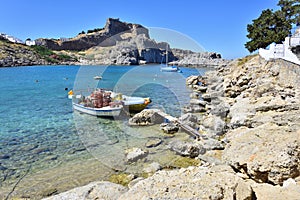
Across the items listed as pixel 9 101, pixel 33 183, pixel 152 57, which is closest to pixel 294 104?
pixel 33 183

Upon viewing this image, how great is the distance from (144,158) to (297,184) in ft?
21.4

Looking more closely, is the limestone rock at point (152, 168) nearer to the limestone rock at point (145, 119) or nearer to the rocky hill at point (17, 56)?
the limestone rock at point (145, 119)

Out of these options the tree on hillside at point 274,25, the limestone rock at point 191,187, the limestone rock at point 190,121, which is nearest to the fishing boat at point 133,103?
the limestone rock at point 190,121

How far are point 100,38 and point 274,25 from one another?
149 m

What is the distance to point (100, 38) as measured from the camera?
560 feet

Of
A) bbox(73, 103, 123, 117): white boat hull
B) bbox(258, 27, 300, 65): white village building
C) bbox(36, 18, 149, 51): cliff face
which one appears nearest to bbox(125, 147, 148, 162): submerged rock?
bbox(73, 103, 123, 117): white boat hull

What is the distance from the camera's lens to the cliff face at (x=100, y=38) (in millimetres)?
149850

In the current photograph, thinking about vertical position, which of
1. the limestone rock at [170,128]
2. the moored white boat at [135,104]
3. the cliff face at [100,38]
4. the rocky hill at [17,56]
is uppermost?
the cliff face at [100,38]

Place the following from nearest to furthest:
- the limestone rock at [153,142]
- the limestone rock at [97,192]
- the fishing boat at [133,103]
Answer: the limestone rock at [97,192]
the limestone rock at [153,142]
the fishing boat at [133,103]

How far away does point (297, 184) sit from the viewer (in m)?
4.28

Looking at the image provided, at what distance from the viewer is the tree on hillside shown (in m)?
32.8

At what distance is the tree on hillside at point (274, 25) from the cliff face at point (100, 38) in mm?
106511

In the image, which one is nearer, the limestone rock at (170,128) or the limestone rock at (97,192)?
the limestone rock at (97,192)

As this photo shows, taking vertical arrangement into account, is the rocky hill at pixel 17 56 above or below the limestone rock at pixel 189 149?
above
